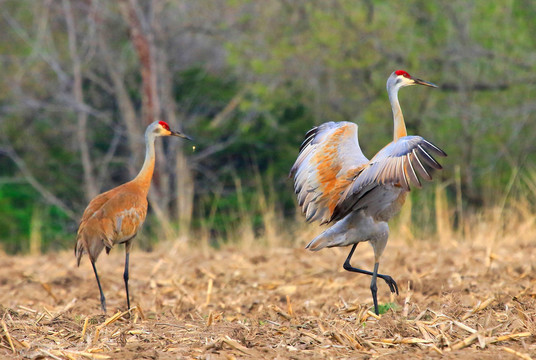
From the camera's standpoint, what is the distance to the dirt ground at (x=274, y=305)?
429 cm

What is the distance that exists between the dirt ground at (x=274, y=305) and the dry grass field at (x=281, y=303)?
0.04ft

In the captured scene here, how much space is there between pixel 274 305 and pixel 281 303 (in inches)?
62.3

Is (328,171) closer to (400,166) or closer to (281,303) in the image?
(400,166)

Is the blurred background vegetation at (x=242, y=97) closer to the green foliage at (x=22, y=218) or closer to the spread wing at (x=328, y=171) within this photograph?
the green foliage at (x=22, y=218)

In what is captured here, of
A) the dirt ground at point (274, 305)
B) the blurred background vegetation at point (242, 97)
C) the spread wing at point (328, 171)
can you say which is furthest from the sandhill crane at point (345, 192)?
the blurred background vegetation at point (242, 97)

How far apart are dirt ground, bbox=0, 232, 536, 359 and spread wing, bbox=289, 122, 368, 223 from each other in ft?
2.70

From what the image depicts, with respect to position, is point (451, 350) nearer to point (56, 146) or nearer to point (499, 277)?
point (499, 277)

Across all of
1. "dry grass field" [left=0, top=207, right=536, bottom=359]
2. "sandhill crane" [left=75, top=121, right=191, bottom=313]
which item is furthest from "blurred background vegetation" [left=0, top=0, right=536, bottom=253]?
"sandhill crane" [left=75, top=121, right=191, bottom=313]

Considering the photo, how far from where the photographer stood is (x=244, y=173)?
18.8 m

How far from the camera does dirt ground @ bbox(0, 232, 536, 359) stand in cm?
429

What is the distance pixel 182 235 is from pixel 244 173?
7819 millimetres

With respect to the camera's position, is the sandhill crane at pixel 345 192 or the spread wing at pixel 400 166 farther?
the sandhill crane at pixel 345 192

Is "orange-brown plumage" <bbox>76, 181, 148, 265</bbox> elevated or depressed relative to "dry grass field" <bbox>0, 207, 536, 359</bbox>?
elevated

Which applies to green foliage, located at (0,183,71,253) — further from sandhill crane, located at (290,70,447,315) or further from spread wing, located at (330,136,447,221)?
spread wing, located at (330,136,447,221)
